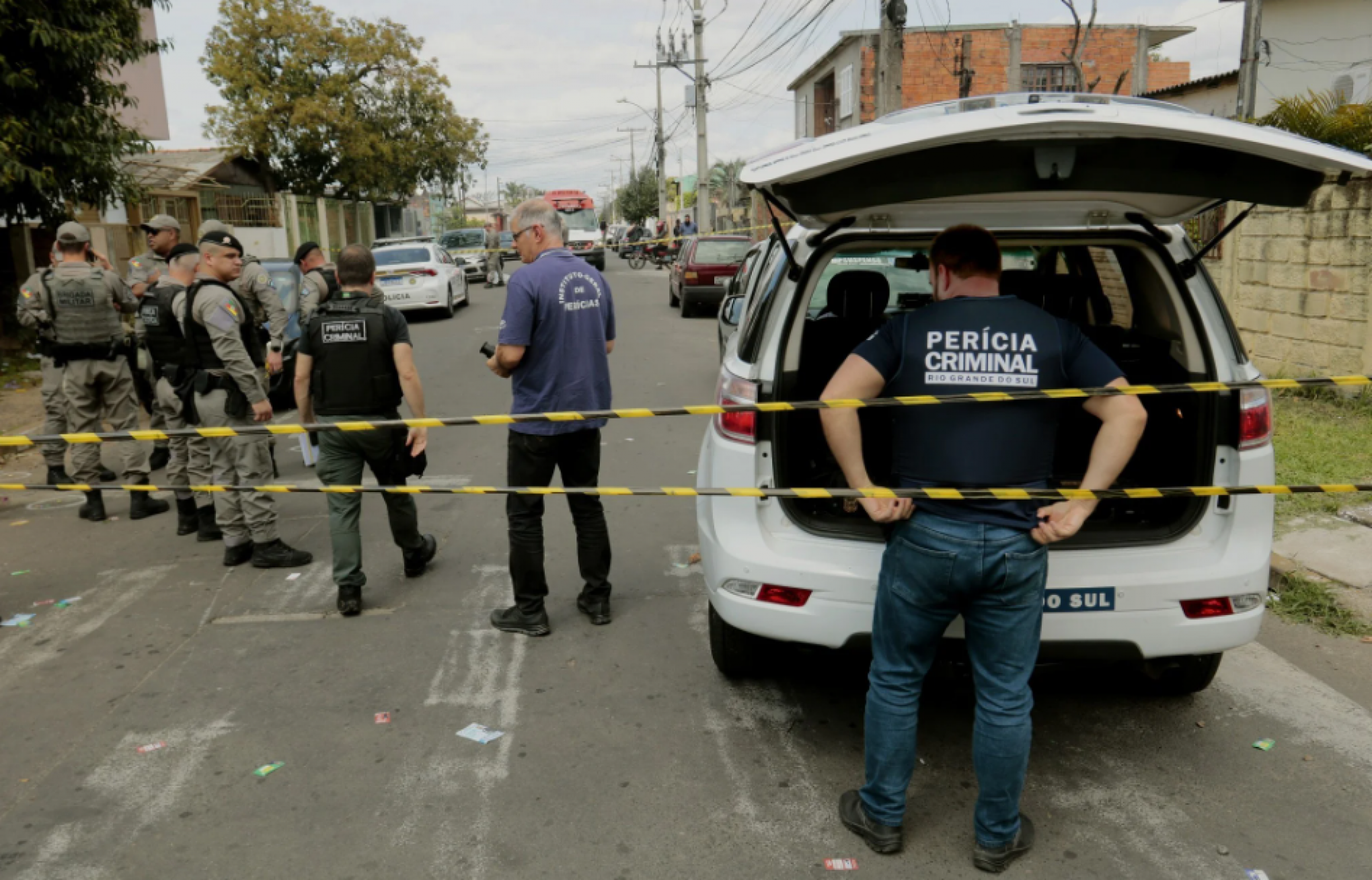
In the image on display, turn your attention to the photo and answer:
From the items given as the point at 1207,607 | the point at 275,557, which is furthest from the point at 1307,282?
the point at 275,557

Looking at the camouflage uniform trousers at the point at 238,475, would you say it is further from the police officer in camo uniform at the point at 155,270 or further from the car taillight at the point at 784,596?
the car taillight at the point at 784,596

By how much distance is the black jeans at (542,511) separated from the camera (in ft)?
16.1

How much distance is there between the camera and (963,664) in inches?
136

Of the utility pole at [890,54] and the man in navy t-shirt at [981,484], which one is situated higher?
the utility pole at [890,54]

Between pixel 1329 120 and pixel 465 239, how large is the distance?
29233mm

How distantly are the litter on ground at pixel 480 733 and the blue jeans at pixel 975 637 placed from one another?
1.53m

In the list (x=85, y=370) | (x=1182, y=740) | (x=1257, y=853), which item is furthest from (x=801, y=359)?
(x=85, y=370)

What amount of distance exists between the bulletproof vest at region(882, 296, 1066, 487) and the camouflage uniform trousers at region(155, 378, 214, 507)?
4949 millimetres

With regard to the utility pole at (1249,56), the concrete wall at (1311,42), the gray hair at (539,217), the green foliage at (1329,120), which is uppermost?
the concrete wall at (1311,42)

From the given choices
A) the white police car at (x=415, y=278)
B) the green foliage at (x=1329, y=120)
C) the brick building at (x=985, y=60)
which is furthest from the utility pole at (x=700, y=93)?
the green foliage at (x=1329, y=120)

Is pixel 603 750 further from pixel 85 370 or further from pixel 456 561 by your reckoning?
pixel 85 370

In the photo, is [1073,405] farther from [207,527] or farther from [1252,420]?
[207,527]

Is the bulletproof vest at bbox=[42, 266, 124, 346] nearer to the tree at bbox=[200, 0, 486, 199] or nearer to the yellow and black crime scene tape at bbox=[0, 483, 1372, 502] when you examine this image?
the yellow and black crime scene tape at bbox=[0, 483, 1372, 502]

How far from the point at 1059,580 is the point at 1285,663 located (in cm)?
199
